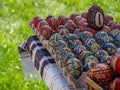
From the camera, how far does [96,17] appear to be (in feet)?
10.6

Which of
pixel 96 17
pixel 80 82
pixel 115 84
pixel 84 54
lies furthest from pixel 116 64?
pixel 96 17

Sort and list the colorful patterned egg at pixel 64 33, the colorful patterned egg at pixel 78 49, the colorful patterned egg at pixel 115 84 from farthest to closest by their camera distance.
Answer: the colorful patterned egg at pixel 64 33 → the colorful patterned egg at pixel 78 49 → the colorful patterned egg at pixel 115 84

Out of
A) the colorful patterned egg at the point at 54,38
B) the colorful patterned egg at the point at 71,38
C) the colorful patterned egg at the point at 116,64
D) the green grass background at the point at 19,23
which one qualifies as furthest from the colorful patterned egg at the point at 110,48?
the green grass background at the point at 19,23

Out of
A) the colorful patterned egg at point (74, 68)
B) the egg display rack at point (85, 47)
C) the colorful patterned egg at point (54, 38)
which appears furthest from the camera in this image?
the colorful patterned egg at point (54, 38)

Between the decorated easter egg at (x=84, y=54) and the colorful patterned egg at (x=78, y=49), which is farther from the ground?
the colorful patterned egg at (x=78, y=49)

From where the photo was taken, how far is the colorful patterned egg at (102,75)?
236 centimetres

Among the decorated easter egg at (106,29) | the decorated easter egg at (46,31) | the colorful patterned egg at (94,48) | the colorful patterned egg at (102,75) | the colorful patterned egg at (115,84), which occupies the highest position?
the decorated easter egg at (46,31)

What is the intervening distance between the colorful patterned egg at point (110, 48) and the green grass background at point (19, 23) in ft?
4.15

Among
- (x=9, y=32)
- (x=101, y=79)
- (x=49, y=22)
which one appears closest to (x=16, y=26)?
(x=9, y=32)

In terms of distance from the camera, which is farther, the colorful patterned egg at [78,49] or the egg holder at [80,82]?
the colorful patterned egg at [78,49]

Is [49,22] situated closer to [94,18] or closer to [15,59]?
[94,18]

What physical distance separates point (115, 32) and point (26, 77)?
124cm

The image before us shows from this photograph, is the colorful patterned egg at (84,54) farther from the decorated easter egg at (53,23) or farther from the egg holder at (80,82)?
the decorated easter egg at (53,23)

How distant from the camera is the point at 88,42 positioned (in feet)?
9.88
